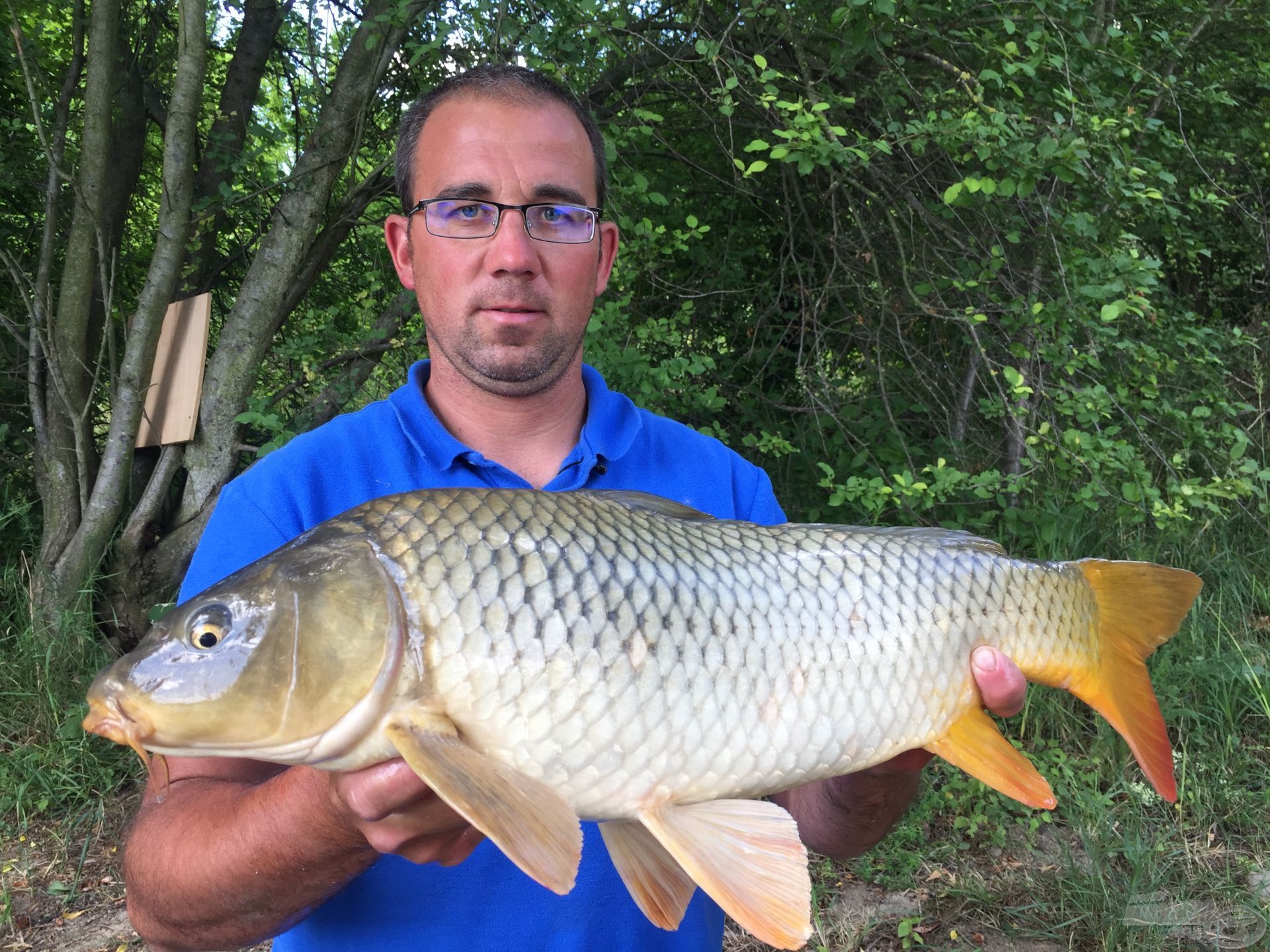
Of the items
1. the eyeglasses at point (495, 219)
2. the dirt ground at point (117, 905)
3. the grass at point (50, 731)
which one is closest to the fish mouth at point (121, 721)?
the eyeglasses at point (495, 219)

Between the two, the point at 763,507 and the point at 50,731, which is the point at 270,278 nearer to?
the point at 50,731

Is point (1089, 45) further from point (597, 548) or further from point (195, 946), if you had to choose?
point (195, 946)

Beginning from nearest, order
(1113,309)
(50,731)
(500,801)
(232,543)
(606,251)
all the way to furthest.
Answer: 1. (500,801)
2. (232,543)
3. (606,251)
4. (1113,309)
5. (50,731)

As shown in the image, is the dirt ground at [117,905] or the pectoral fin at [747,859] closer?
the pectoral fin at [747,859]

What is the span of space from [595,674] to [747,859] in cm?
25

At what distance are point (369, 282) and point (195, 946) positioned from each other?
2333mm

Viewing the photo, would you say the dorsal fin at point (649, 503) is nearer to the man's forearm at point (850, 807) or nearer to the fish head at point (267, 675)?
the fish head at point (267, 675)

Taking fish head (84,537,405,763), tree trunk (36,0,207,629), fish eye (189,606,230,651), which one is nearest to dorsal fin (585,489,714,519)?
fish head (84,537,405,763)

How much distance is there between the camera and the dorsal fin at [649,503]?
1.04 metres

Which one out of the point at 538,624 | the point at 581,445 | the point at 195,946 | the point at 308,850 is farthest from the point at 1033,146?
the point at 195,946

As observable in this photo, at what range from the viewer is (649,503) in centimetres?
106

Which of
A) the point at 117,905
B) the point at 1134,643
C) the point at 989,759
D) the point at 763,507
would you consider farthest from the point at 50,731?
the point at 1134,643

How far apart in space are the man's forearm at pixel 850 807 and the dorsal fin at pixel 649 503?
0.48 m

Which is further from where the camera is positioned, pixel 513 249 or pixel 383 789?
pixel 513 249
